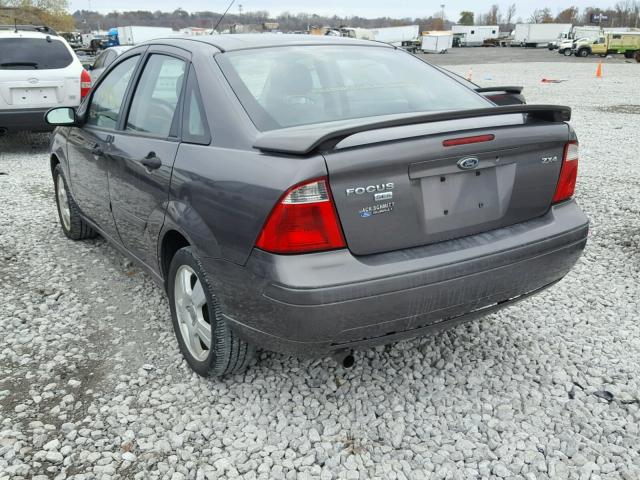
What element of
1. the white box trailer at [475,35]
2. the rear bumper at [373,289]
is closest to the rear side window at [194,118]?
the rear bumper at [373,289]

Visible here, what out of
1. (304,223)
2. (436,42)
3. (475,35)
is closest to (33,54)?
(304,223)

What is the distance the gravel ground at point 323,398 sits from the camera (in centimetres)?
245

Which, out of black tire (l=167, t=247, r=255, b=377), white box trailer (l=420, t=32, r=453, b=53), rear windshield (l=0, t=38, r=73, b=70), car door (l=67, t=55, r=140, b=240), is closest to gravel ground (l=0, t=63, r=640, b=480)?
black tire (l=167, t=247, r=255, b=377)

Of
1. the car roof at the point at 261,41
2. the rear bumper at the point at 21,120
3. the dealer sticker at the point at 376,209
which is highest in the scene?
the car roof at the point at 261,41

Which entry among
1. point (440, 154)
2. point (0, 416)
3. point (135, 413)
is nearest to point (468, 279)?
point (440, 154)

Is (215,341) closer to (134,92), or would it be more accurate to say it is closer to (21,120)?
(134,92)

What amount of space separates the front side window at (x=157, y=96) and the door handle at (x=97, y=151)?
0.35 meters

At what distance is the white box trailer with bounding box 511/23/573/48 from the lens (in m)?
73.6

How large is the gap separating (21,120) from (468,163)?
7.85 m

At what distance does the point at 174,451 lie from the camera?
2525mm

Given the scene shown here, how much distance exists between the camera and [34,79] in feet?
27.9

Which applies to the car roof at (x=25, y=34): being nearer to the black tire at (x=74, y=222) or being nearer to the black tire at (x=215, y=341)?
the black tire at (x=74, y=222)

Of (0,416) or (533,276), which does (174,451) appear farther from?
(533,276)

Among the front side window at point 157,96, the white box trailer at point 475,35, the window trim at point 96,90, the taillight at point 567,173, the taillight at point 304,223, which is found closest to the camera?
the taillight at point 304,223
